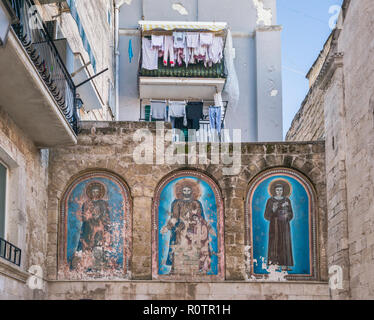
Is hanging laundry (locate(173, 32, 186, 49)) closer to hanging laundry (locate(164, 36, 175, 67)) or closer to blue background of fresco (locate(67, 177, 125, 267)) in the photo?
hanging laundry (locate(164, 36, 175, 67))

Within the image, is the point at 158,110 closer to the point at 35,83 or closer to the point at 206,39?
the point at 206,39

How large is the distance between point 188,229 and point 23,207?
3353 millimetres

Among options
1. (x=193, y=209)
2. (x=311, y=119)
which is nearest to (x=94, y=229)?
(x=193, y=209)

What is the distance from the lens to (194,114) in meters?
21.4

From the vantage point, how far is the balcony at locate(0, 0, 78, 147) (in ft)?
34.8

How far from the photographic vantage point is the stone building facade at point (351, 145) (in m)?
12.8

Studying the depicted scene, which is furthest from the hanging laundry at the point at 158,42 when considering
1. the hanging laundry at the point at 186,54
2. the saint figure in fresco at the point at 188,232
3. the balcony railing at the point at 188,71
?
the saint figure in fresco at the point at 188,232

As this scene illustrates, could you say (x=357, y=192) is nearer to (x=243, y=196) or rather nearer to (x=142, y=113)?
(x=243, y=196)

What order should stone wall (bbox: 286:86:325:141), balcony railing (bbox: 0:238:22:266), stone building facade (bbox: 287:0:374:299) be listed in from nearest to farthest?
1. balcony railing (bbox: 0:238:22:266)
2. stone building facade (bbox: 287:0:374:299)
3. stone wall (bbox: 286:86:325:141)

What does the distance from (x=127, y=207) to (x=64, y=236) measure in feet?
4.23

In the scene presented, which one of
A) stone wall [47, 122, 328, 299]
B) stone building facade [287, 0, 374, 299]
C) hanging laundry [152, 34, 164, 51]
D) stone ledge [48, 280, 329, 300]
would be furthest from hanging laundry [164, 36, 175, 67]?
stone ledge [48, 280, 329, 300]

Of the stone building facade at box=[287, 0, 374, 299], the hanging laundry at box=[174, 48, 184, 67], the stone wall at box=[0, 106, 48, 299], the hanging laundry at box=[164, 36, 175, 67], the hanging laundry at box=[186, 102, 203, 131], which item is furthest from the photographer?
the hanging laundry at box=[174, 48, 184, 67]

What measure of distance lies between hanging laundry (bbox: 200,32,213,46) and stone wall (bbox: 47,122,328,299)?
7.27 meters

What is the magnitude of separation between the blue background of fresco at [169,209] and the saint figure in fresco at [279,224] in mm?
1012
